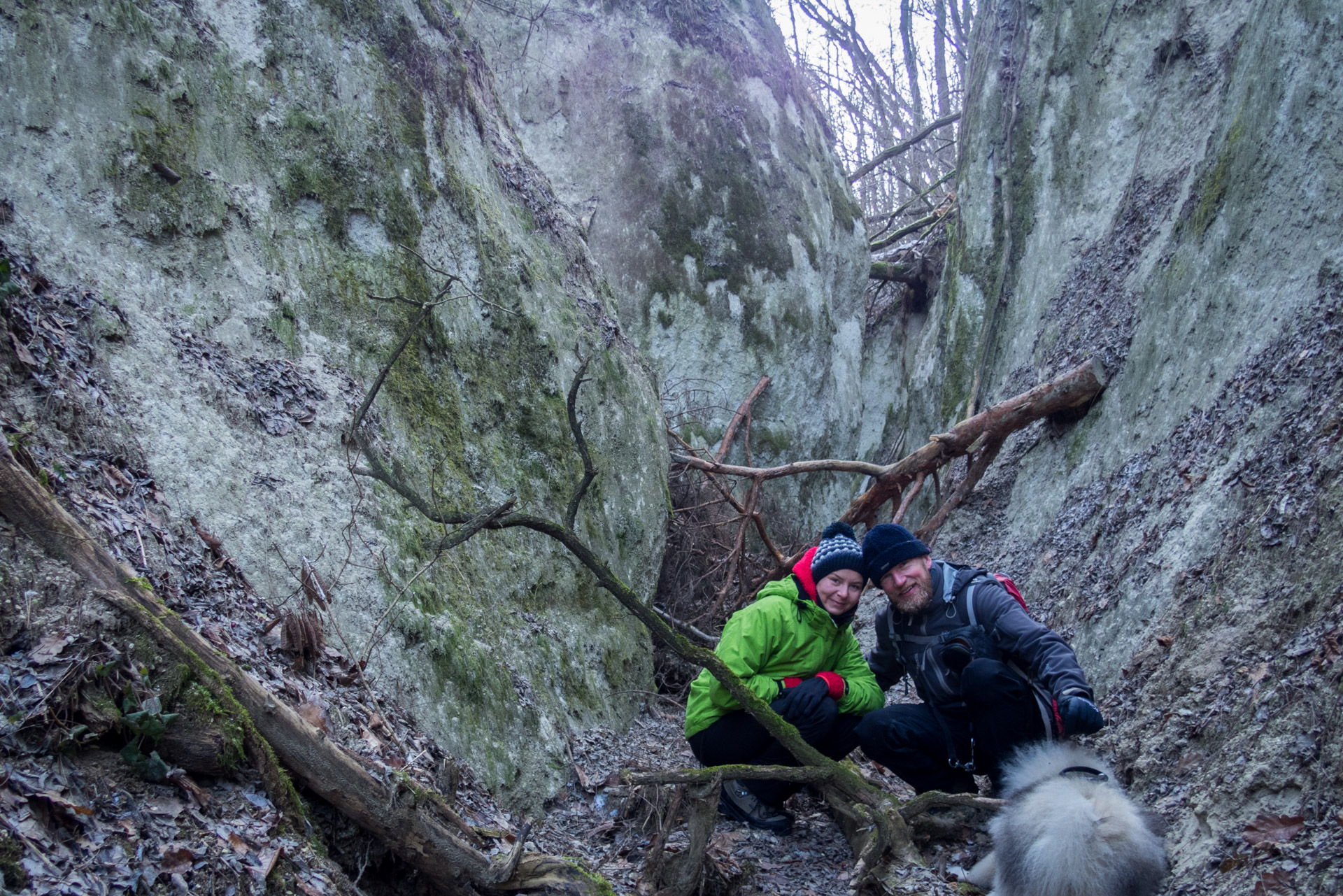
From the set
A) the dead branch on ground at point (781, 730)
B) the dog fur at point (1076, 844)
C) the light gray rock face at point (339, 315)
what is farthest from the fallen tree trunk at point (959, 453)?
the dog fur at point (1076, 844)

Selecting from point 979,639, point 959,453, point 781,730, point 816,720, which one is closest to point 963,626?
point 979,639

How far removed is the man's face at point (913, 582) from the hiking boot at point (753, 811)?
45.5 inches

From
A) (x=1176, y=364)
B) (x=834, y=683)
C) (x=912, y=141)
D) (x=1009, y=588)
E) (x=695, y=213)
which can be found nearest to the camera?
(x=1009, y=588)

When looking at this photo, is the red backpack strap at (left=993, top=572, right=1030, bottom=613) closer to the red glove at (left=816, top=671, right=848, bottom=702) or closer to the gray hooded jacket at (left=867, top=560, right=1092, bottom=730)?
the gray hooded jacket at (left=867, top=560, right=1092, bottom=730)

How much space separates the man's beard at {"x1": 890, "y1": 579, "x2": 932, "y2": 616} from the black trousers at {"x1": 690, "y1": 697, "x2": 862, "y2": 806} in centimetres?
58

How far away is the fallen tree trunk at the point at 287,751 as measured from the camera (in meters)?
2.31

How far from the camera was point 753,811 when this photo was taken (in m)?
3.92

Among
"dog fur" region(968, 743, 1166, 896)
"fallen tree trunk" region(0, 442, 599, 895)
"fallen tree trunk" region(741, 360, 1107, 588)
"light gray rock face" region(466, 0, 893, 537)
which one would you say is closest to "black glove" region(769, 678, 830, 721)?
"dog fur" region(968, 743, 1166, 896)

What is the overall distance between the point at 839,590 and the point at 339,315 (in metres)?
2.96

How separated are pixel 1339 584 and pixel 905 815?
68.3 inches

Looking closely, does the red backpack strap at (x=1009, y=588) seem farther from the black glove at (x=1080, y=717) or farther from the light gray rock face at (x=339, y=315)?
the light gray rock face at (x=339, y=315)

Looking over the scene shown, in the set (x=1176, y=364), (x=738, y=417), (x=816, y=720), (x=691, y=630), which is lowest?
(x=816, y=720)

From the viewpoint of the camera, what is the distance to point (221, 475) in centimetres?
346

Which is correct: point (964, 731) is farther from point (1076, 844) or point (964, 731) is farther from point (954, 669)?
point (1076, 844)
